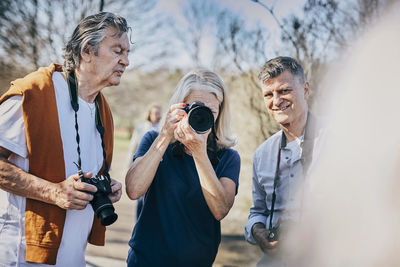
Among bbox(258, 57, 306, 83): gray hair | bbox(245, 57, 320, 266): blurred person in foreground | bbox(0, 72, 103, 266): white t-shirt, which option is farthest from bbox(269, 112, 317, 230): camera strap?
bbox(0, 72, 103, 266): white t-shirt

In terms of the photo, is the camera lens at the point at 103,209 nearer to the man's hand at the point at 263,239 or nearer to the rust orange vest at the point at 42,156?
the rust orange vest at the point at 42,156

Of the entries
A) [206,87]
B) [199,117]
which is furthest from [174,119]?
[206,87]

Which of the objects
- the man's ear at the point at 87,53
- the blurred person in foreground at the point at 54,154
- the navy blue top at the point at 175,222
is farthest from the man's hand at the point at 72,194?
the man's ear at the point at 87,53

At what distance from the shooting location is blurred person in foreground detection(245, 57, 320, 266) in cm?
168

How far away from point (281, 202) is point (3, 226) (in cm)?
128

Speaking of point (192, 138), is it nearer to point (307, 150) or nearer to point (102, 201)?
point (102, 201)

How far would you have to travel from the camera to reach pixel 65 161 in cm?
145

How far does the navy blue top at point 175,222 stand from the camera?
1470 mm

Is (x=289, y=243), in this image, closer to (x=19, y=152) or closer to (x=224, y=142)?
(x=224, y=142)

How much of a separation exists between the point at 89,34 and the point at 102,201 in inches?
30.0

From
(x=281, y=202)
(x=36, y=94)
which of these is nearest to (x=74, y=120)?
(x=36, y=94)

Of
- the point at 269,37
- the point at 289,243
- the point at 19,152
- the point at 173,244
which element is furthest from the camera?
the point at 269,37

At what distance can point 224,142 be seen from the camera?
5.65 ft

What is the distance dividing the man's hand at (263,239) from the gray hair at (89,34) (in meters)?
1.19
